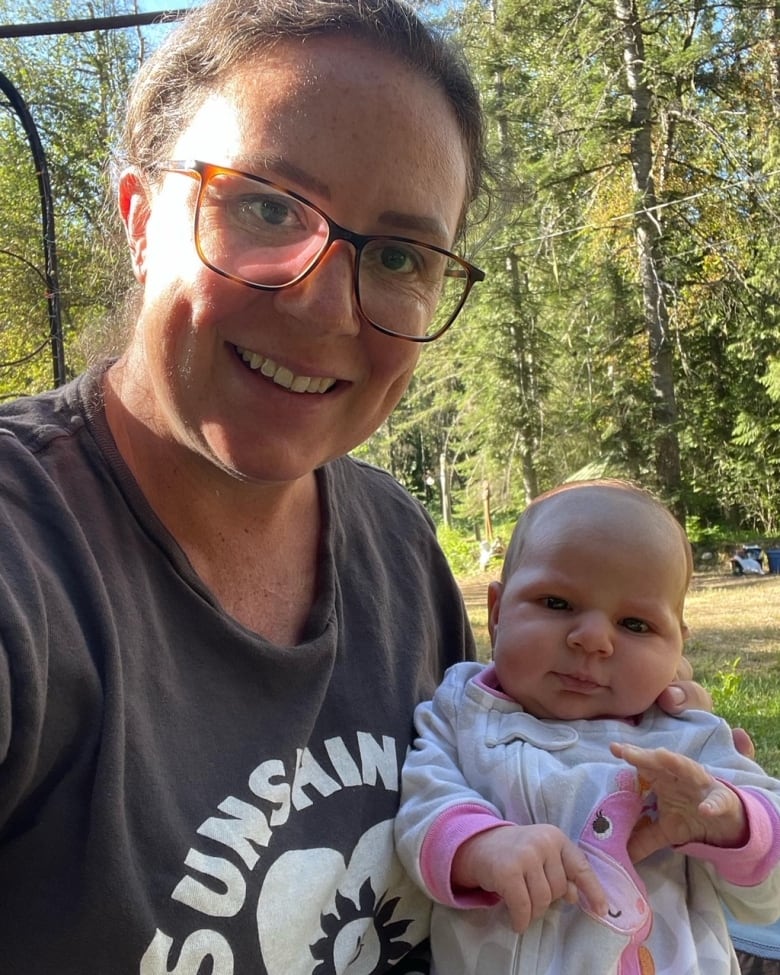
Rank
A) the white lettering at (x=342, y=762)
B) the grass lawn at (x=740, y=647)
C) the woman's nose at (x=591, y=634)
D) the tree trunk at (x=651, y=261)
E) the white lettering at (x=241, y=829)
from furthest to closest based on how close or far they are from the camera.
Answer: the tree trunk at (x=651, y=261) < the grass lawn at (x=740, y=647) < the woman's nose at (x=591, y=634) < the white lettering at (x=342, y=762) < the white lettering at (x=241, y=829)

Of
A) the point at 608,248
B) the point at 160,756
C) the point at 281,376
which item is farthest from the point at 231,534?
the point at 608,248

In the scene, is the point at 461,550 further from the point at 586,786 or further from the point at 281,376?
the point at 281,376

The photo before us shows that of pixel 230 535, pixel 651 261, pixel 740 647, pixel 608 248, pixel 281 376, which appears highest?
pixel 608 248

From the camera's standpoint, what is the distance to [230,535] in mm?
1310

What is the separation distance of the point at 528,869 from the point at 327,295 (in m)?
0.80

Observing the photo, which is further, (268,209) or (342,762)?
(342,762)

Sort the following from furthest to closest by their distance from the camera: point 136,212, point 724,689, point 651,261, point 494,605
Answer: point 651,261 → point 724,689 → point 494,605 → point 136,212

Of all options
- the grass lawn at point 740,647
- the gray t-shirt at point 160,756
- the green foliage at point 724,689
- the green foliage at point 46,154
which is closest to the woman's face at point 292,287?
the gray t-shirt at point 160,756

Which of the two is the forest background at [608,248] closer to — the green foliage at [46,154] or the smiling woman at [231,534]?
the green foliage at [46,154]

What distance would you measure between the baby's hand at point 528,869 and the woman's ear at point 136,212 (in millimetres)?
944

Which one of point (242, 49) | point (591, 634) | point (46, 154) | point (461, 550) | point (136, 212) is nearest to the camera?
point (242, 49)

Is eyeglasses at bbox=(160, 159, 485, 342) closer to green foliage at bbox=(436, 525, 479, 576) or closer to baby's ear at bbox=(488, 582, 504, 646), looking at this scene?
baby's ear at bbox=(488, 582, 504, 646)

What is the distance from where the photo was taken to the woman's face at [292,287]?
3.76ft

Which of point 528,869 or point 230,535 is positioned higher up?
point 230,535
